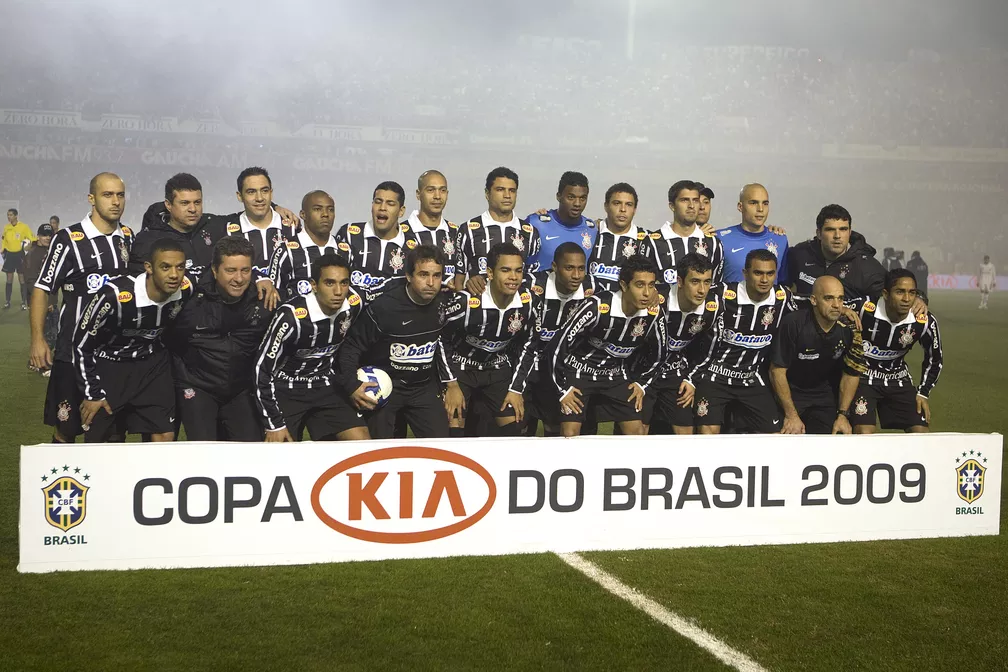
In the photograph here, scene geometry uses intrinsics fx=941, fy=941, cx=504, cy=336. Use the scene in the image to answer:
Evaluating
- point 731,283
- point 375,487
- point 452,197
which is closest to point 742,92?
point 452,197

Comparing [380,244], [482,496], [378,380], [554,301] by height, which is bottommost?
[482,496]

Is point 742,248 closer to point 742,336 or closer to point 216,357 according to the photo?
point 742,336

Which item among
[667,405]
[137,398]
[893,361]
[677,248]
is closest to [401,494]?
[137,398]

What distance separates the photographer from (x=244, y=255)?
5.57 metres

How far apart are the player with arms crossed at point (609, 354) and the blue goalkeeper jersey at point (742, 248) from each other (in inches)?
41.7

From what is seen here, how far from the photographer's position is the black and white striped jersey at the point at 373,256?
22.5ft

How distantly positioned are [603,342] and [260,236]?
2.48 meters

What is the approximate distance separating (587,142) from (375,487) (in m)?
35.5

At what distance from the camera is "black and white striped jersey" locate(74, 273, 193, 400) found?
5.50 m

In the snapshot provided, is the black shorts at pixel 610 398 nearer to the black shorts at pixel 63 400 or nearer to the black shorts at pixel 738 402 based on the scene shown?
the black shorts at pixel 738 402

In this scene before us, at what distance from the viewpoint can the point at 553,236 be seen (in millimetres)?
7285

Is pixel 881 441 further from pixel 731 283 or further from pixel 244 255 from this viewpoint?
pixel 244 255

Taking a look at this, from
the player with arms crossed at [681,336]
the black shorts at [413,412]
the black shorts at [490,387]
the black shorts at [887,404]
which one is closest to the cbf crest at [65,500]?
A: the black shorts at [413,412]

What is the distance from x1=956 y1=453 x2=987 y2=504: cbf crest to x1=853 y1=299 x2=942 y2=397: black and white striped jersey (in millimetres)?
991
